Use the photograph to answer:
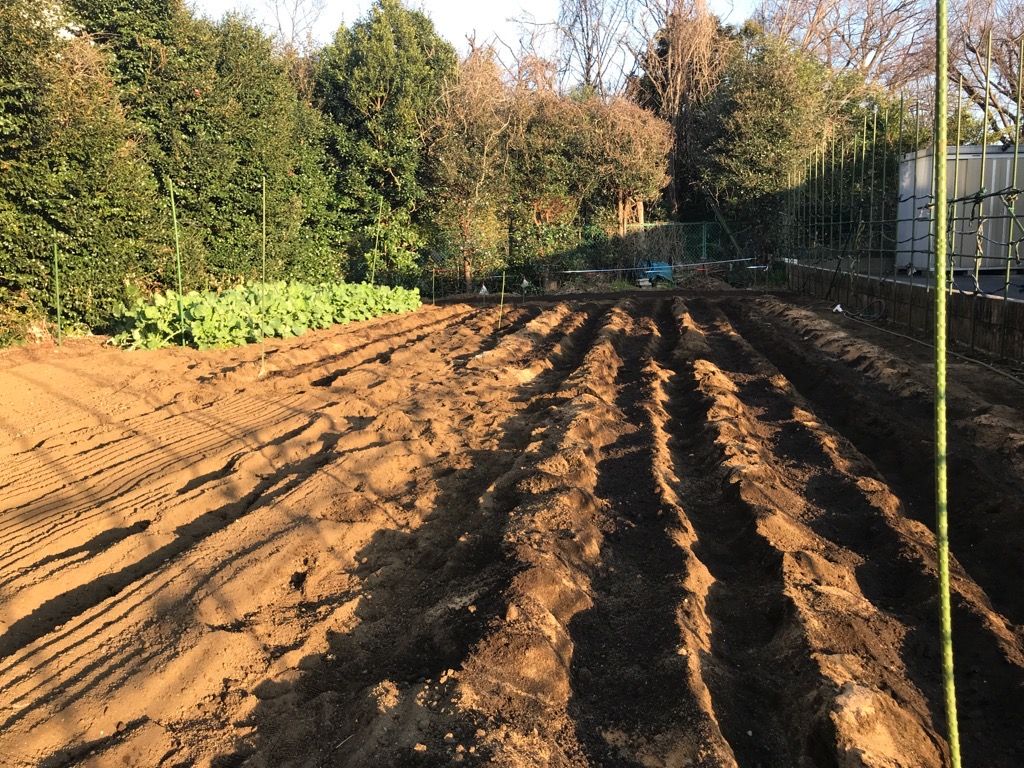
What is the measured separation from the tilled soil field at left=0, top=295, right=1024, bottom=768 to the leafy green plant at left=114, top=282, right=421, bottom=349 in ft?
7.40

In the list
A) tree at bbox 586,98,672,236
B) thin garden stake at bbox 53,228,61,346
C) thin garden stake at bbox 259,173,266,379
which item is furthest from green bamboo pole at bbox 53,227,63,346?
tree at bbox 586,98,672,236

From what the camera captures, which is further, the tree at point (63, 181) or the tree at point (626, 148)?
the tree at point (626, 148)

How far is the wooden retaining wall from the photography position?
25.9 ft

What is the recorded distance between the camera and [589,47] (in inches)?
1297

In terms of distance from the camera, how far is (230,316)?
10.3m

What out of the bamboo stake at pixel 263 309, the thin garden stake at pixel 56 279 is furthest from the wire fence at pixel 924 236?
the thin garden stake at pixel 56 279

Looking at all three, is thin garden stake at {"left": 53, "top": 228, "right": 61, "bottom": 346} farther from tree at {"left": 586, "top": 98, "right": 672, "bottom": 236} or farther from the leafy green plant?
tree at {"left": 586, "top": 98, "right": 672, "bottom": 236}

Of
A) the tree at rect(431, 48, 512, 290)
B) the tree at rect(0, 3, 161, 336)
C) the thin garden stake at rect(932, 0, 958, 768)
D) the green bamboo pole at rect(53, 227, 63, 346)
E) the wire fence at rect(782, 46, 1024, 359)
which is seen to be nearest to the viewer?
the thin garden stake at rect(932, 0, 958, 768)

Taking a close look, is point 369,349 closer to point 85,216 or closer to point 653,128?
point 85,216

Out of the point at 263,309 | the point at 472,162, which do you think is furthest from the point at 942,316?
the point at 472,162

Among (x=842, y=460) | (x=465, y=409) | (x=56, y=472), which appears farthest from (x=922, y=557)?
(x=56, y=472)

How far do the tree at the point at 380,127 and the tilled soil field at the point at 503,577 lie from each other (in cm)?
1352

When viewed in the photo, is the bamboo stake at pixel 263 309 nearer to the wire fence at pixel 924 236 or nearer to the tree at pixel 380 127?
the wire fence at pixel 924 236

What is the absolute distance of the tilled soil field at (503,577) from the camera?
105 inches
